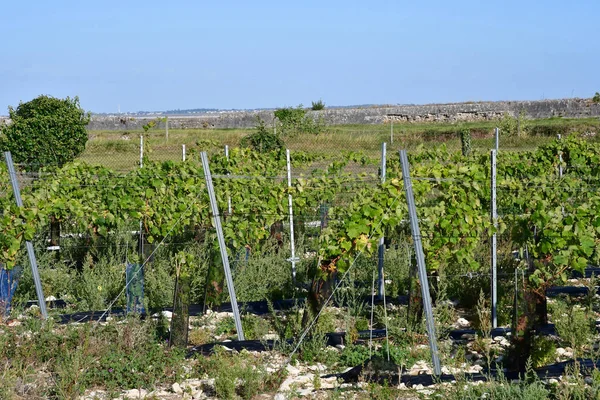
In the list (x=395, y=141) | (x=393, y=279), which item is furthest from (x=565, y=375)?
(x=395, y=141)

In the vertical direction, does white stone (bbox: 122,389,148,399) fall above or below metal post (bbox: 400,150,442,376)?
below

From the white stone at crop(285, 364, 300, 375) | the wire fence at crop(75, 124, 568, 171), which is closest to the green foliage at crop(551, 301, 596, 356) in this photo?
the white stone at crop(285, 364, 300, 375)

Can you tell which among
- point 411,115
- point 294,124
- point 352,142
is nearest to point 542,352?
point 352,142

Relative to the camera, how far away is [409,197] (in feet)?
18.7

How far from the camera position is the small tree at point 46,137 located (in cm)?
1758

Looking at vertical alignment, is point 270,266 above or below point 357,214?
below

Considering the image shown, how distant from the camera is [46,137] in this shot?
1788 centimetres

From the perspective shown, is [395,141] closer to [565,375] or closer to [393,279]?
[393,279]

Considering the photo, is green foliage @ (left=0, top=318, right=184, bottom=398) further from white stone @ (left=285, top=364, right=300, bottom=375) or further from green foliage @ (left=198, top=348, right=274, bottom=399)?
white stone @ (left=285, top=364, right=300, bottom=375)

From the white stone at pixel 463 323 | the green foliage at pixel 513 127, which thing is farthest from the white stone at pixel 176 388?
the green foliage at pixel 513 127

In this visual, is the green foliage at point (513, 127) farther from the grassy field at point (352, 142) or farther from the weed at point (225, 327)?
the weed at point (225, 327)

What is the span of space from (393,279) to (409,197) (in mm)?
2178

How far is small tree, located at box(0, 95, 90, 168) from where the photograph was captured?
17.6 meters

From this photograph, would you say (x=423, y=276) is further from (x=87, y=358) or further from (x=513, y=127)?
(x=513, y=127)
